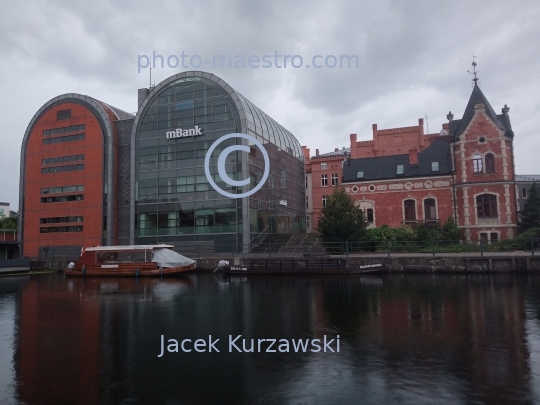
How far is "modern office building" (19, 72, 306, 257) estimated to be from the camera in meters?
41.9

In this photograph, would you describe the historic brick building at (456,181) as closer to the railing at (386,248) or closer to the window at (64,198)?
the railing at (386,248)

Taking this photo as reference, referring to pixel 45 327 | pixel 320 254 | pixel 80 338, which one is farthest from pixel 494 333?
pixel 320 254

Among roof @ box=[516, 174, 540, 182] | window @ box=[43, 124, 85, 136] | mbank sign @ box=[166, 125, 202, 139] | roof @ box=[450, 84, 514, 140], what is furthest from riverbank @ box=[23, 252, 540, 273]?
roof @ box=[516, 174, 540, 182]

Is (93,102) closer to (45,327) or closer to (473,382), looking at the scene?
(45,327)

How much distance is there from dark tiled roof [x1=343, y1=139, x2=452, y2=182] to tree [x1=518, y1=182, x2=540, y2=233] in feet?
24.6

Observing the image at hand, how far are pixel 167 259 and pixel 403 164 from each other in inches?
1049

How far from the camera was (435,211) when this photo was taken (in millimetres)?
44312

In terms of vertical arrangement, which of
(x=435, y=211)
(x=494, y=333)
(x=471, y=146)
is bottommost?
(x=494, y=333)

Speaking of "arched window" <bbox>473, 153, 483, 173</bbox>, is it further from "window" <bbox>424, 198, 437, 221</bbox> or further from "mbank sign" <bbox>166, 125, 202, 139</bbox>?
"mbank sign" <bbox>166, 125, 202, 139</bbox>

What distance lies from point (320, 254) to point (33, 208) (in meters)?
36.1

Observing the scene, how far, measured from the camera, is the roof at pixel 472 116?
4244cm

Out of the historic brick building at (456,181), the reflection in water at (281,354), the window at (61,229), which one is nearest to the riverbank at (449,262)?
the reflection in water at (281,354)

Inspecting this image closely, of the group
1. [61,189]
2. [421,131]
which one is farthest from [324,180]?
[61,189]

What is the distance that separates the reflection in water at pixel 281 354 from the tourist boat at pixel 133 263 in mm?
13408
